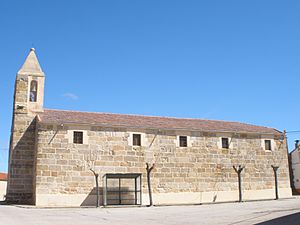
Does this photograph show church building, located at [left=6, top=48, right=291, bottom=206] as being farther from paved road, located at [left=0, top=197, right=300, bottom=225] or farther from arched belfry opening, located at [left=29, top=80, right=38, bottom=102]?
paved road, located at [left=0, top=197, right=300, bottom=225]

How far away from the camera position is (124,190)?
69.4 ft

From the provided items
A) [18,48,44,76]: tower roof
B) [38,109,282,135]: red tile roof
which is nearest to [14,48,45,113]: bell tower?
[18,48,44,76]: tower roof

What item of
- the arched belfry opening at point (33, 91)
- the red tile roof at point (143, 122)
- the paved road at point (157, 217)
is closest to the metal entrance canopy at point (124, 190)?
the red tile roof at point (143, 122)

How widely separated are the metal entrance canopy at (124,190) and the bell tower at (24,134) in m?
4.30

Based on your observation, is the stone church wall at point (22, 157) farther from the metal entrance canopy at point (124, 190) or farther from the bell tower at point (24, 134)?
the metal entrance canopy at point (124, 190)

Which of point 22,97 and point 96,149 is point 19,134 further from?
point 96,149

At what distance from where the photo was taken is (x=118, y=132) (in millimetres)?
21688

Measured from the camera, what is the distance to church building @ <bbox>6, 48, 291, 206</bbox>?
20.2 m

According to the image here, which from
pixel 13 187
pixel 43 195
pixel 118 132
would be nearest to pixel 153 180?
pixel 118 132

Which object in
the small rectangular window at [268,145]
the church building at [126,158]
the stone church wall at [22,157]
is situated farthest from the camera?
the small rectangular window at [268,145]

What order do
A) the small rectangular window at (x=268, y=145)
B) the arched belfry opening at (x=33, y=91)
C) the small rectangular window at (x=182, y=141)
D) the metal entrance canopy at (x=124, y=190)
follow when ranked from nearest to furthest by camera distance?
the metal entrance canopy at (x=124, y=190)
the arched belfry opening at (x=33, y=91)
the small rectangular window at (x=182, y=141)
the small rectangular window at (x=268, y=145)

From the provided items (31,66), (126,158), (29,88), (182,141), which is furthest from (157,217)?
(31,66)

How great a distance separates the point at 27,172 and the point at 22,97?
15.2 ft

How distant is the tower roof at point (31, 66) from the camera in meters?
23.2
